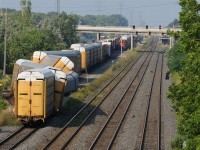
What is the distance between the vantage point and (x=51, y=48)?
63.2 metres

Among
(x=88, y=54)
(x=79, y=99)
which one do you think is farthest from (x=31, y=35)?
(x=79, y=99)

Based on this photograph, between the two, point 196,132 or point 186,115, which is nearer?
point 196,132

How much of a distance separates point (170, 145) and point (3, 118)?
10293mm

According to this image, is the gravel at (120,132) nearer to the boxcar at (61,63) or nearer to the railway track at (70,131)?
the railway track at (70,131)

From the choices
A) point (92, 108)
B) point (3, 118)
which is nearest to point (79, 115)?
point (92, 108)

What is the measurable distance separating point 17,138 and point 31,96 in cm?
298

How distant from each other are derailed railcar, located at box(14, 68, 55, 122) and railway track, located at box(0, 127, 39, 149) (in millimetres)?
638

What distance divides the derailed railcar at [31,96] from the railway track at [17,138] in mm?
638

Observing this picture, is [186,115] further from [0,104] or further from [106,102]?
[106,102]

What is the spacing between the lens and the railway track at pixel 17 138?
22714 mm

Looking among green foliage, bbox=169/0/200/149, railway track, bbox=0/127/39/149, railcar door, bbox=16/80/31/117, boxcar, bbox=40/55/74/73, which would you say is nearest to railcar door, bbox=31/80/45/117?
railcar door, bbox=16/80/31/117

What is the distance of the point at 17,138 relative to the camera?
24.2 meters

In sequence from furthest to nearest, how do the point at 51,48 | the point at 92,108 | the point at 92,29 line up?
the point at 92,29 < the point at 51,48 < the point at 92,108

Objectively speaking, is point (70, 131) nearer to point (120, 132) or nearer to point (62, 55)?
point (120, 132)
